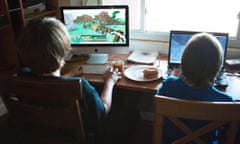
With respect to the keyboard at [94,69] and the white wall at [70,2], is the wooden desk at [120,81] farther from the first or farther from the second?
the white wall at [70,2]

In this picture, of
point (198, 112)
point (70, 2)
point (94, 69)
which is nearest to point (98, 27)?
point (94, 69)

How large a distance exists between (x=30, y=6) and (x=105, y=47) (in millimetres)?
776

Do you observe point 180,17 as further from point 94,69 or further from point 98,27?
point 94,69

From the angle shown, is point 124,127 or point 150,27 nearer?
point 124,127

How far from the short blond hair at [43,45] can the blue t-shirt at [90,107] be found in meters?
0.11

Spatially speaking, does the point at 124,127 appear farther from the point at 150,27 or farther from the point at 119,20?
the point at 150,27

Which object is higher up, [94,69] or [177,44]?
[177,44]

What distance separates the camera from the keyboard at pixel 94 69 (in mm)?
2107

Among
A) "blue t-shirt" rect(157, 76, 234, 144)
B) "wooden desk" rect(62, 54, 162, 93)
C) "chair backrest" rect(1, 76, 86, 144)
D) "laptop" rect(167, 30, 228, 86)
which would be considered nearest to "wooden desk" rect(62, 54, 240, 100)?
"wooden desk" rect(62, 54, 162, 93)

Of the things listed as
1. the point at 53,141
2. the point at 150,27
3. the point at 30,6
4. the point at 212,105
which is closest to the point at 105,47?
the point at 150,27

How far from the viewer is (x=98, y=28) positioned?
2223 millimetres

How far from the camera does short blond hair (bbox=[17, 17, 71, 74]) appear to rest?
1.34 m

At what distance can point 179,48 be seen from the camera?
207 cm

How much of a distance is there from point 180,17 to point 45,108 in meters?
1.53
